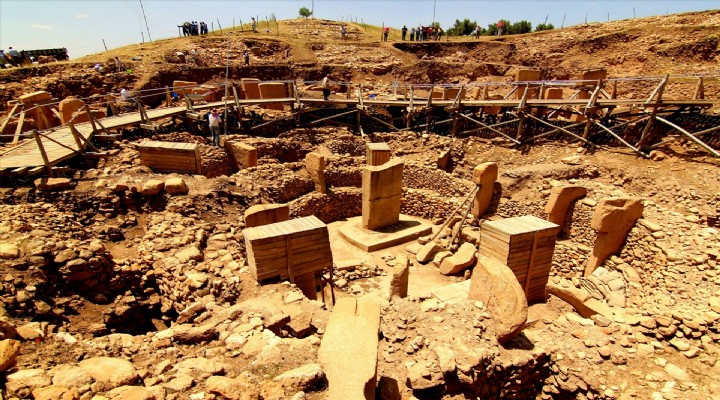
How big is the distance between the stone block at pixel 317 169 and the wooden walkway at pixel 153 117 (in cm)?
432

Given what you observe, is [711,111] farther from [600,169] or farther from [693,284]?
[693,284]

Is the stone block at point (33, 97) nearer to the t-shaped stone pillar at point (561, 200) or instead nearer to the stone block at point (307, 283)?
the stone block at point (307, 283)

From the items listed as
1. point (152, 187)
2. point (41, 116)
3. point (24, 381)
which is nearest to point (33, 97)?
point (41, 116)

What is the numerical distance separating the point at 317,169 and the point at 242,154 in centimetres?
267

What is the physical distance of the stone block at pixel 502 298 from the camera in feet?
17.0

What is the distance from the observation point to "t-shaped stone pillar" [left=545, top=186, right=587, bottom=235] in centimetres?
1038

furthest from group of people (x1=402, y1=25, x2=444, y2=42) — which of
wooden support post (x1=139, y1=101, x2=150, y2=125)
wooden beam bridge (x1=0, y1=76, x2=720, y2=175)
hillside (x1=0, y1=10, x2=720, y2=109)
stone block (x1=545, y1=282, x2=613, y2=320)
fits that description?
stone block (x1=545, y1=282, x2=613, y2=320)

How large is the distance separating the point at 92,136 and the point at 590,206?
15272 millimetres

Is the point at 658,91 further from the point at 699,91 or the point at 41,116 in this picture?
the point at 41,116

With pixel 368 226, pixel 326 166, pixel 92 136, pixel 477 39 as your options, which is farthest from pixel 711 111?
pixel 92 136

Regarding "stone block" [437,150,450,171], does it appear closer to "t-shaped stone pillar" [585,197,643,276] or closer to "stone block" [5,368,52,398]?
"t-shaped stone pillar" [585,197,643,276]

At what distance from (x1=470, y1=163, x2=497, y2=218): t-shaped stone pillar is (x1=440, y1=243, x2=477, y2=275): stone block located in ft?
6.98

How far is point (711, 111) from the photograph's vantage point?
12.4 metres

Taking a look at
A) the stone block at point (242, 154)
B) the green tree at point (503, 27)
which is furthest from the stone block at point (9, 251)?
the green tree at point (503, 27)
